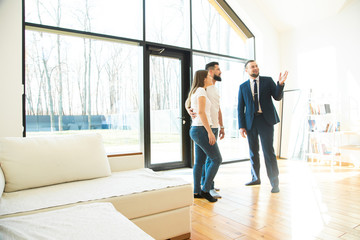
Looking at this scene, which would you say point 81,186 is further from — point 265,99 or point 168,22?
point 168,22

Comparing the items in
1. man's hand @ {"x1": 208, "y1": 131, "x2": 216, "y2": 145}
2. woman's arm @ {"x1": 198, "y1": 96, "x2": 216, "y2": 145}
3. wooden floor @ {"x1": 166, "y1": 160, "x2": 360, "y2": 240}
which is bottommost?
wooden floor @ {"x1": 166, "y1": 160, "x2": 360, "y2": 240}

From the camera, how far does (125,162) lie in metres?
2.41

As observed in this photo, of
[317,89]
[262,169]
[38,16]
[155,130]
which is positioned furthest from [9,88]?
[317,89]

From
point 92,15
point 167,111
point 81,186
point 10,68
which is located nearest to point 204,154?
point 81,186

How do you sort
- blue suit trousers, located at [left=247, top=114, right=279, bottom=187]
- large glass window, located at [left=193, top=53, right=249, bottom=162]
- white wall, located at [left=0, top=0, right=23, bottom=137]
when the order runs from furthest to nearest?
large glass window, located at [left=193, top=53, right=249, bottom=162], blue suit trousers, located at [left=247, top=114, right=279, bottom=187], white wall, located at [left=0, top=0, right=23, bottom=137]

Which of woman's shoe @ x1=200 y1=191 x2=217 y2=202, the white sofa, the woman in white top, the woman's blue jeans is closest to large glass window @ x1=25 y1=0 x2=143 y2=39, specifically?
the woman in white top

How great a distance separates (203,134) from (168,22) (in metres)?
2.62

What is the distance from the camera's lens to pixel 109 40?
3766 mm

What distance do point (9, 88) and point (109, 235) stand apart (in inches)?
104

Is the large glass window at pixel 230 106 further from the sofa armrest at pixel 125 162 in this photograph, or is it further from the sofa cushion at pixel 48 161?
the sofa cushion at pixel 48 161

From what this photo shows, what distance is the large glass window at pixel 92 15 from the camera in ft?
10.8

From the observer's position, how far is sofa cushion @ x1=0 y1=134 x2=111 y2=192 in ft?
5.90

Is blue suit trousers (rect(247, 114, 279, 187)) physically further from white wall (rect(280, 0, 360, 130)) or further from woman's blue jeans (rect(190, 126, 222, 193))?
white wall (rect(280, 0, 360, 130))

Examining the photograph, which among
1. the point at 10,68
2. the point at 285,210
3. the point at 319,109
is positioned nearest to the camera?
the point at 285,210
